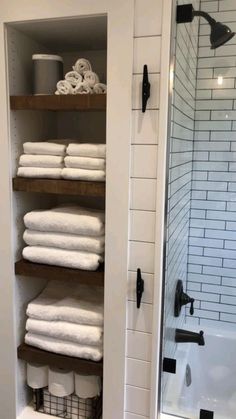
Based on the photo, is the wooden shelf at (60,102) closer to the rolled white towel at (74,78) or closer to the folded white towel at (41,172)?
the rolled white towel at (74,78)

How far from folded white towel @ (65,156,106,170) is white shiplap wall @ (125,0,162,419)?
122 mm

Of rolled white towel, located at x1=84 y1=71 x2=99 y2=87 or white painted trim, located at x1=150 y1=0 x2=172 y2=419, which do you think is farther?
rolled white towel, located at x1=84 y1=71 x2=99 y2=87

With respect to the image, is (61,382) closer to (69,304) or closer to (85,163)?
(69,304)

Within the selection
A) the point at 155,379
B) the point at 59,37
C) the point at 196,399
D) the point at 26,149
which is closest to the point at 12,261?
the point at 26,149

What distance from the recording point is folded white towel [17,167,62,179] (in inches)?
51.9

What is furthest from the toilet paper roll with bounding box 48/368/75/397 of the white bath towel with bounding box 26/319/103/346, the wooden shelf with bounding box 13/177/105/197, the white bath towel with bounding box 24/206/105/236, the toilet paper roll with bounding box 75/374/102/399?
the wooden shelf with bounding box 13/177/105/197

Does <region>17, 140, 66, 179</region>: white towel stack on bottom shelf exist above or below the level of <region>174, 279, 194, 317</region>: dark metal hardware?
above

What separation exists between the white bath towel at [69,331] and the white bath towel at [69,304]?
0.02m

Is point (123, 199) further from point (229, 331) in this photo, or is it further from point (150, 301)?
point (229, 331)

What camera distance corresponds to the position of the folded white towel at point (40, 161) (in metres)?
1.32

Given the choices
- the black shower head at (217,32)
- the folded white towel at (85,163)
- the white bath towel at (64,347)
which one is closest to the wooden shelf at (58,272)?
the white bath towel at (64,347)

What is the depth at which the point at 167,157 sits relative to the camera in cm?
119

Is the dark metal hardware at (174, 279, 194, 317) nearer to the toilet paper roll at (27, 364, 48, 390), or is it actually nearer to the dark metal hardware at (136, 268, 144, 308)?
the dark metal hardware at (136, 268, 144, 308)

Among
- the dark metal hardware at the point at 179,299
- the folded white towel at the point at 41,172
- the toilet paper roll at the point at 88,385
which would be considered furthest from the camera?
the dark metal hardware at the point at 179,299
